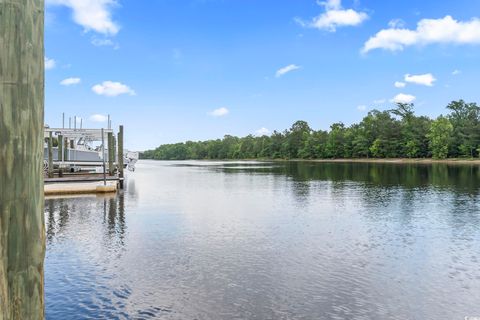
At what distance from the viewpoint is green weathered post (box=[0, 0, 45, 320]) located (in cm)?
271

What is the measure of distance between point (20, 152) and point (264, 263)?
33.7ft

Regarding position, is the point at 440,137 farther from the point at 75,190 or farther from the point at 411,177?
the point at 75,190

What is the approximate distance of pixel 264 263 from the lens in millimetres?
12258

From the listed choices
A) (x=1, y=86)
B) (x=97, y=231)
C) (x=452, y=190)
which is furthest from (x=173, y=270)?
(x=452, y=190)

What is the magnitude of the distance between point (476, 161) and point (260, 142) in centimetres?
11527

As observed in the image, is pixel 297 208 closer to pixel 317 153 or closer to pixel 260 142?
pixel 317 153

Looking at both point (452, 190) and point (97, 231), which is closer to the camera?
point (97, 231)

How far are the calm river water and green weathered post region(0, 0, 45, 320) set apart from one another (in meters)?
6.09

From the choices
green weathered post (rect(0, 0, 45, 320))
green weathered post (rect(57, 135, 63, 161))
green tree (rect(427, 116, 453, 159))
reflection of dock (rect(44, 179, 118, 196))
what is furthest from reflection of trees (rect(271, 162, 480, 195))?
green tree (rect(427, 116, 453, 159))

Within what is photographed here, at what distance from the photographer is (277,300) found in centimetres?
937

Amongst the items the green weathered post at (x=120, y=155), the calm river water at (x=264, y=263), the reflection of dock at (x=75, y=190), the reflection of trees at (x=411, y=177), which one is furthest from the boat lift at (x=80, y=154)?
the reflection of trees at (x=411, y=177)

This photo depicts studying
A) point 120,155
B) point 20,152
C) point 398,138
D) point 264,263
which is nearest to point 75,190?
point 120,155

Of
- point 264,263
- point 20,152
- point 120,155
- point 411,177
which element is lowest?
point 264,263

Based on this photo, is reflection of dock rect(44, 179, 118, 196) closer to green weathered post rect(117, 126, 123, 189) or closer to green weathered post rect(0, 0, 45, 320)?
green weathered post rect(117, 126, 123, 189)
